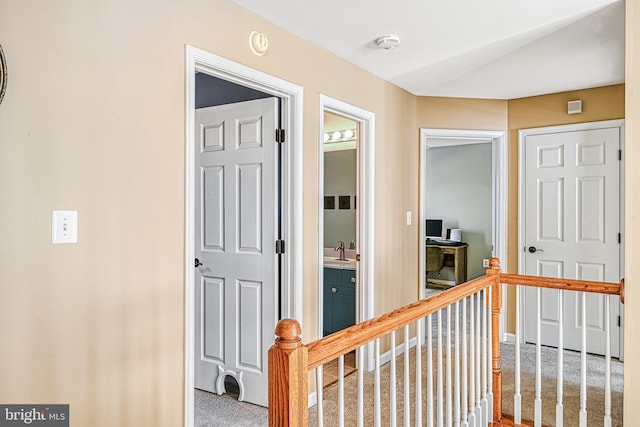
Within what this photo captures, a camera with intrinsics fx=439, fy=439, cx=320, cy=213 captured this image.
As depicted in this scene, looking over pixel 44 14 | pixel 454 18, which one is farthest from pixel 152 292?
pixel 454 18

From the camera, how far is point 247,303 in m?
2.81

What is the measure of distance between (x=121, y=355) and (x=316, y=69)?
1.97 meters

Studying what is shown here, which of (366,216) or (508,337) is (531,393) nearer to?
(508,337)

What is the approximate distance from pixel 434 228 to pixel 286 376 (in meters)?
6.36

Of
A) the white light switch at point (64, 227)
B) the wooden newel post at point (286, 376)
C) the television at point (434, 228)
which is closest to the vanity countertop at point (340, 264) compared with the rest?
the white light switch at point (64, 227)

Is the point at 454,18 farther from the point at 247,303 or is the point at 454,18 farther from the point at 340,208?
the point at 340,208

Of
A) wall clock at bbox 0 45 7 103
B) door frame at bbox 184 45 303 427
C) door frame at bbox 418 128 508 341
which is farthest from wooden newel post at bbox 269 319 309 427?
door frame at bbox 418 128 508 341

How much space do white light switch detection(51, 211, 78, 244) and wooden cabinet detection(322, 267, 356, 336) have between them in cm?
251

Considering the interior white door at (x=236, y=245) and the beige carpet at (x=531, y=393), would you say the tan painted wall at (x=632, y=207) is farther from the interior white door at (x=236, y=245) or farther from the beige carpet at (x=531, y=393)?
the interior white door at (x=236, y=245)

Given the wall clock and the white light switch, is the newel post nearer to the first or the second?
the white light switch

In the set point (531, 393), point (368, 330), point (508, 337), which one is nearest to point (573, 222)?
point (508, 337)

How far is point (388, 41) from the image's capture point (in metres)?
2.73

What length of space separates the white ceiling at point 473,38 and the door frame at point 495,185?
0.46m

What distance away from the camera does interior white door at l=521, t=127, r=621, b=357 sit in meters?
3.70
